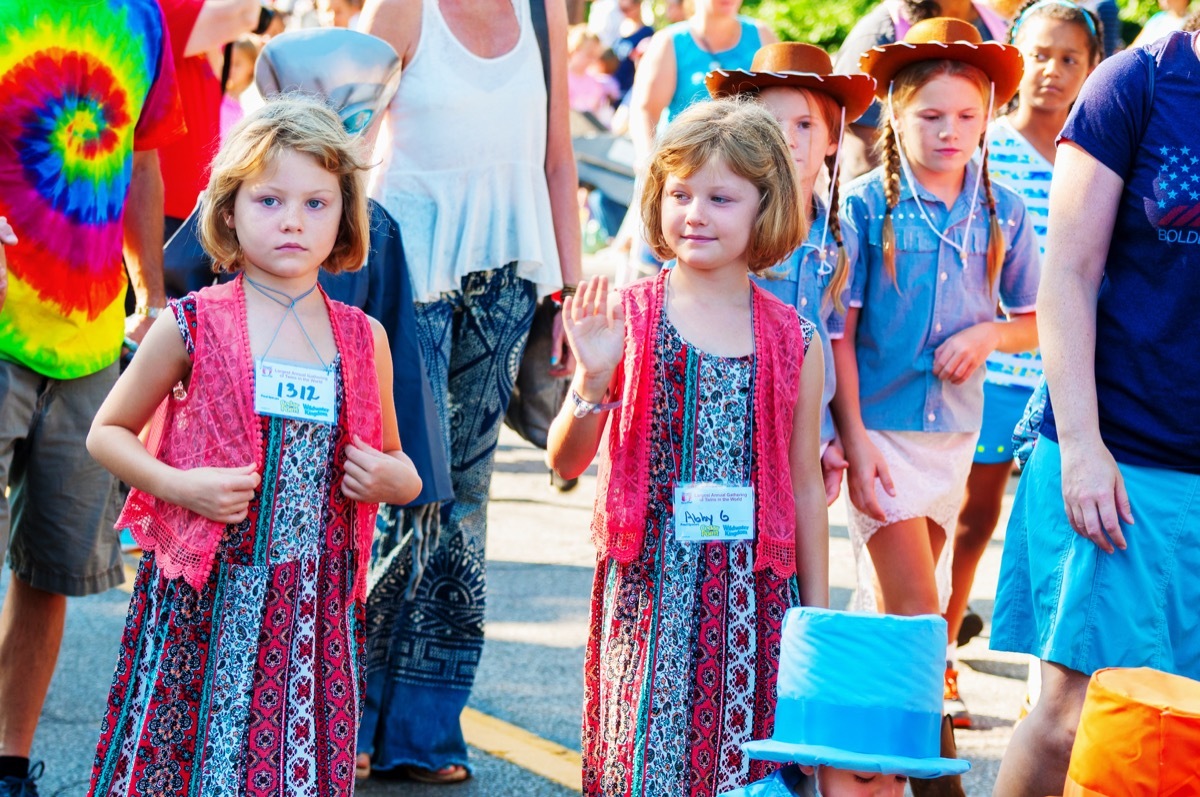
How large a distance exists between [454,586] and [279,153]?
153 cm

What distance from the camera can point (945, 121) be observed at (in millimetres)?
4152

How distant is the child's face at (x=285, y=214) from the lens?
123 inches

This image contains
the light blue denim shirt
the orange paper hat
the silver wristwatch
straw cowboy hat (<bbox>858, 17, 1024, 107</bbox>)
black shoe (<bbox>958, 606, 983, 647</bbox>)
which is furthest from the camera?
black shoe (<bbox>958, 606, 983, 647</bbox>)

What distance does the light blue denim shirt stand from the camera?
12.8 ft

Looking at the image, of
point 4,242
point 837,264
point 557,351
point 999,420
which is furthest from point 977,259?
point 4,242

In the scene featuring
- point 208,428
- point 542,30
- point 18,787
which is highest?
point 542,30

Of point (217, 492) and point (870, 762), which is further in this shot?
point (217, 492)

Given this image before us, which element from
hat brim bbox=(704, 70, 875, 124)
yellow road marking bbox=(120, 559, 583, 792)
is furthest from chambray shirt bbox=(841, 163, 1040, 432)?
yellow road marking bbox=(120, 559, 583, 792)

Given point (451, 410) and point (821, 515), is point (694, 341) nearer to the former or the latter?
point (821, 515)

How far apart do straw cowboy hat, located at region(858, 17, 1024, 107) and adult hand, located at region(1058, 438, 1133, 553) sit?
4.71ft

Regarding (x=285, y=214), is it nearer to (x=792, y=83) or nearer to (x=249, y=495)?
(x=249, y=495)

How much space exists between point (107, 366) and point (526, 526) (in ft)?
12.6

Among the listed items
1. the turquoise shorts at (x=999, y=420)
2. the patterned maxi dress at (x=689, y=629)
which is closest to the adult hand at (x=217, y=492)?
the patterned maxi dress at (x=689, y=629)

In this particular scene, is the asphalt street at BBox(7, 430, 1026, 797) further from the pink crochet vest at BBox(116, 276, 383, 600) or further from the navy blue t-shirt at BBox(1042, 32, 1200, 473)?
the navy blue t-shirt at BBox(1042, 32, 1200, 473)
